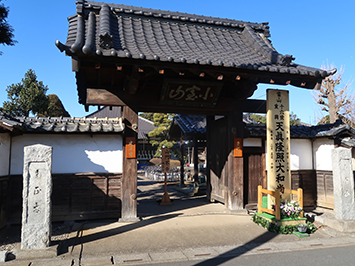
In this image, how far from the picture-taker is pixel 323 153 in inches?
408

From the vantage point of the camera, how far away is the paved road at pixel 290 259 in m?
5.25

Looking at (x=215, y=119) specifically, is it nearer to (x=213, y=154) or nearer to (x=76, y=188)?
(x=213, y=154)

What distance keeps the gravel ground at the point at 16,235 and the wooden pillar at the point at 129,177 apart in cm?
172

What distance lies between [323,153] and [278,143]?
11.0 ft

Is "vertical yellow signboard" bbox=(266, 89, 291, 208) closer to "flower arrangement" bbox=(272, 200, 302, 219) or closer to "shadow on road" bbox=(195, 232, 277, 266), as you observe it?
"flower arrangement" bbox=(272, 200, 302, 219)

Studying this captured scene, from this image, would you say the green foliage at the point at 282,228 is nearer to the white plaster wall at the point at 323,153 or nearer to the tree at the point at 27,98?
the white plaster wall at the point at 323,153

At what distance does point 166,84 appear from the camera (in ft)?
26.7

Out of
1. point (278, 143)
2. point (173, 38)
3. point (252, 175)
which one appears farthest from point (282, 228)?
point (173, 38)

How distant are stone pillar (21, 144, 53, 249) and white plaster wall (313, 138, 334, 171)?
9881 millimetres

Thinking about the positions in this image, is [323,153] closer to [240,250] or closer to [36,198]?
[240,250]

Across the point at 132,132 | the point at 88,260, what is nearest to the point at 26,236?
the point at 88,260

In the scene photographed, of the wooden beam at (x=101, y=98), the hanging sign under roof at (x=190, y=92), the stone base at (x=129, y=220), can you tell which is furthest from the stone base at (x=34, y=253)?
the hanging sign under roof at (x=190, y=92)

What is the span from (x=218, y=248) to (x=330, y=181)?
21.3 feet

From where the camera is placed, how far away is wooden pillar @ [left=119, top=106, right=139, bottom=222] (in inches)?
328
